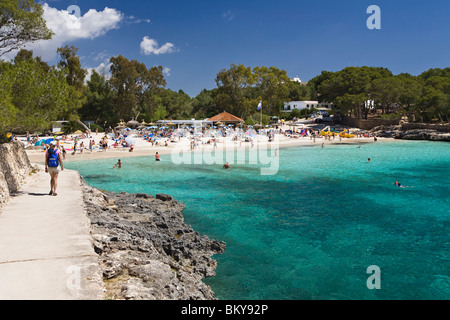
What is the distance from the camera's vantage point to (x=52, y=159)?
9.46m

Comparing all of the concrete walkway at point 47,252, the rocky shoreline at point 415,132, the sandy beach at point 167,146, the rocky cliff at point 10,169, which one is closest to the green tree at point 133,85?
the sandy beach at point 167,146

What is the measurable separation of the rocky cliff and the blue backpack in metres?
1.16

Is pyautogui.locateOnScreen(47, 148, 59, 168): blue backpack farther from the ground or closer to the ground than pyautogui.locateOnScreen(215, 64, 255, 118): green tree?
closer to the ground

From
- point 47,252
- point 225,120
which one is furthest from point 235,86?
point 47,252

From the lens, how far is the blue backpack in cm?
937

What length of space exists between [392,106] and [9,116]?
78.8 meters

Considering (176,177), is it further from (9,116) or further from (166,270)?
(166,270)

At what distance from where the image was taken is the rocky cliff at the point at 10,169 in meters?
8.42

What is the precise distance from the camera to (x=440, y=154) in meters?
34.4

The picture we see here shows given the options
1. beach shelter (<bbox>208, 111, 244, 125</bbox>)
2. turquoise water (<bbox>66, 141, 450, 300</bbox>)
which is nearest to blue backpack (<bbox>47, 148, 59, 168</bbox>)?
turquoise water (<bbox>66, 141, 450, 300</bbox>)

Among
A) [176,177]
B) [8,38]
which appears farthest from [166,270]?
[176,177]

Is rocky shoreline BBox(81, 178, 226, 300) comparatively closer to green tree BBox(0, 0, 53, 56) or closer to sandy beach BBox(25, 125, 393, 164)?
green tree BBox(0, 0, 53, 56)

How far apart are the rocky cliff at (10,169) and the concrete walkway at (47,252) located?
41cm

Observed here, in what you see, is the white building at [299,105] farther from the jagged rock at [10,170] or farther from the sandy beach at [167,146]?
the jagged rock at [10,170]
